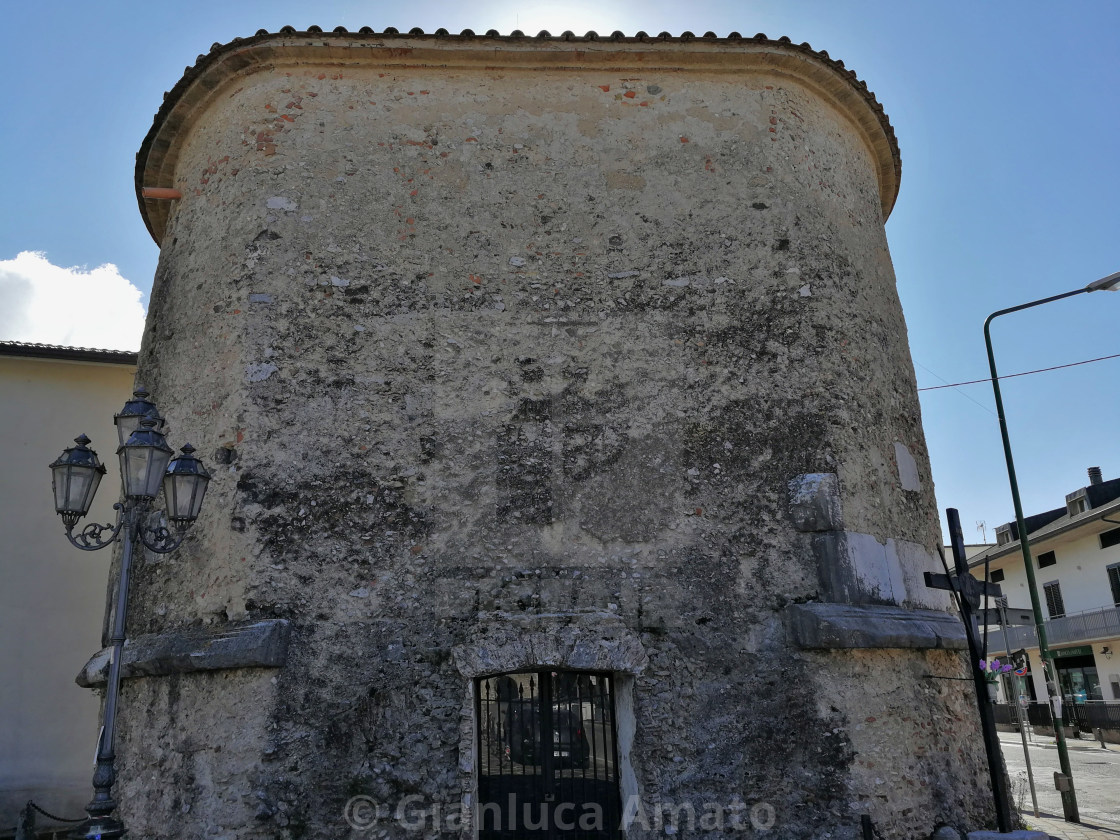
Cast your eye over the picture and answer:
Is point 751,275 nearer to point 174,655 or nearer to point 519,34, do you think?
point 519,34

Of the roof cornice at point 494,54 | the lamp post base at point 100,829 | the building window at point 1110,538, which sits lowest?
the lamp post base at point 100,829

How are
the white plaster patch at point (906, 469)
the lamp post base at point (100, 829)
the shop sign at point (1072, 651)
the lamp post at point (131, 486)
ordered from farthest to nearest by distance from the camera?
the shop sign at point (1072, 651), the white plaster patch at point (906, 469), the lamp post at point (131, 486), the lamp post base at point (100, 829)

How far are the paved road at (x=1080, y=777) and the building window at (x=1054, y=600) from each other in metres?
4.28

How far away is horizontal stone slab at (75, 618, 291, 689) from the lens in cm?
598

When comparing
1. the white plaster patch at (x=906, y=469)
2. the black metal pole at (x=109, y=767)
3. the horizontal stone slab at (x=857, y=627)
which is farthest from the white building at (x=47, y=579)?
the white plaster patch at (x=906, y=469)

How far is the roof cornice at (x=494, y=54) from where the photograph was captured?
7.84 meters

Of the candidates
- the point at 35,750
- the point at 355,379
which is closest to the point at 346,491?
the point at 355,379

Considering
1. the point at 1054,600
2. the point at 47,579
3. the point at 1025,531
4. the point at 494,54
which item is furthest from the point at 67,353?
the point at 1054,600

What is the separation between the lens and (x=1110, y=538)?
24219mm

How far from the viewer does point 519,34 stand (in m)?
7.90

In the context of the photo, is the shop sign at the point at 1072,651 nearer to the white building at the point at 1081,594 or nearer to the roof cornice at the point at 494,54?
the white building at the point at 1081,594

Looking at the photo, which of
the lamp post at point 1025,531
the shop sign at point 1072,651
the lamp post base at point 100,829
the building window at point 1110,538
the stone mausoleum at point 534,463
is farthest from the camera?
the shop sign at point 1072,651

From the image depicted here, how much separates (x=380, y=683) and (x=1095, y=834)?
7.82 m

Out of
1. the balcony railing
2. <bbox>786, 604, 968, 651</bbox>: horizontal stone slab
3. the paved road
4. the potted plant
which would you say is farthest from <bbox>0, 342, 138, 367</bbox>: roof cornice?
the balcony railing
